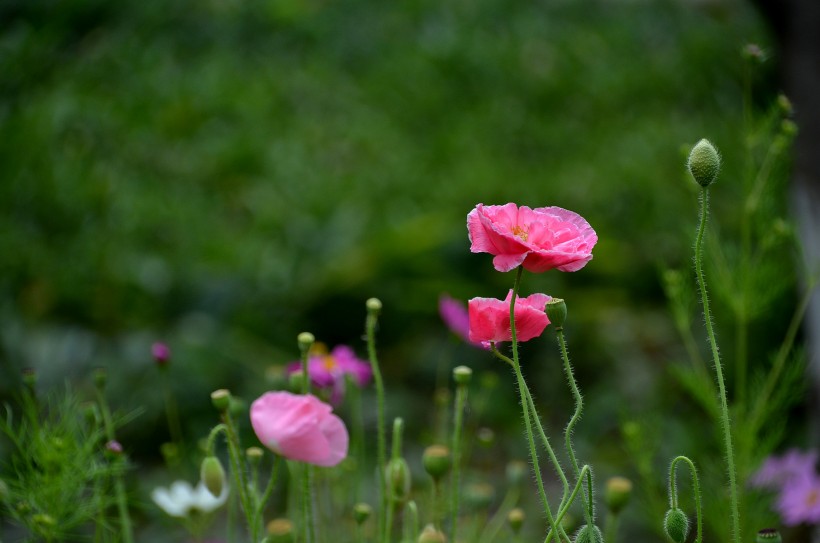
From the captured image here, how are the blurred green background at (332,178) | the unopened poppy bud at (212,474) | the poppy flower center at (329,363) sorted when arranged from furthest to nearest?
the blurred green background at (332,178) → the poppy flower center at (329,363) → the unopened poppy bud at (212,474)

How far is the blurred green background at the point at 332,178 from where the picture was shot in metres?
1.84

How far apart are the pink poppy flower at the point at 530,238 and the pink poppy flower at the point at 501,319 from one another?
0.10 ft

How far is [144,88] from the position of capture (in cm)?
337

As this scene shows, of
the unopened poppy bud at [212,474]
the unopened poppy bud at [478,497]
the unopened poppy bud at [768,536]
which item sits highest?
the unopened poppy bud at [768,536]

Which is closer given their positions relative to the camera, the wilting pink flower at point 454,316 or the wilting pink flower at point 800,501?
the wilting pink flower at point 454,316

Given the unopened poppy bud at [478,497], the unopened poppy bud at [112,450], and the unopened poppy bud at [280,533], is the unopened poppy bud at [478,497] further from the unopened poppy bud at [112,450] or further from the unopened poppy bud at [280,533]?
the unopened poppy bud at [112,450]

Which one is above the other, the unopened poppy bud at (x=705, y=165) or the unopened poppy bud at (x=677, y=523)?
the unopened poppy bud at (x=705, y=165)

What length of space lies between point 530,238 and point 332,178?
239 centimetres

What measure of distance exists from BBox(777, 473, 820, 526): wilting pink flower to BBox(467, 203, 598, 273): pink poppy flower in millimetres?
757

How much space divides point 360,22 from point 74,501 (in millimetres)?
3761

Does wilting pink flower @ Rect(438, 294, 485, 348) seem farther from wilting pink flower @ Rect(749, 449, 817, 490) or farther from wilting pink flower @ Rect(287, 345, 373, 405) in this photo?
wilting pink flower @ Rect(749, 449, 817, 490)

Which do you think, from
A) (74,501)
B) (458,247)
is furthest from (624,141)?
(74,501)

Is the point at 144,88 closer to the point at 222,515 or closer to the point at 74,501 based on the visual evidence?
the point at 222,515

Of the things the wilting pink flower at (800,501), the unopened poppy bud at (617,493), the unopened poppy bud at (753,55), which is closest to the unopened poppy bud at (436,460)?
the unopened poppy bud at (617,493)
